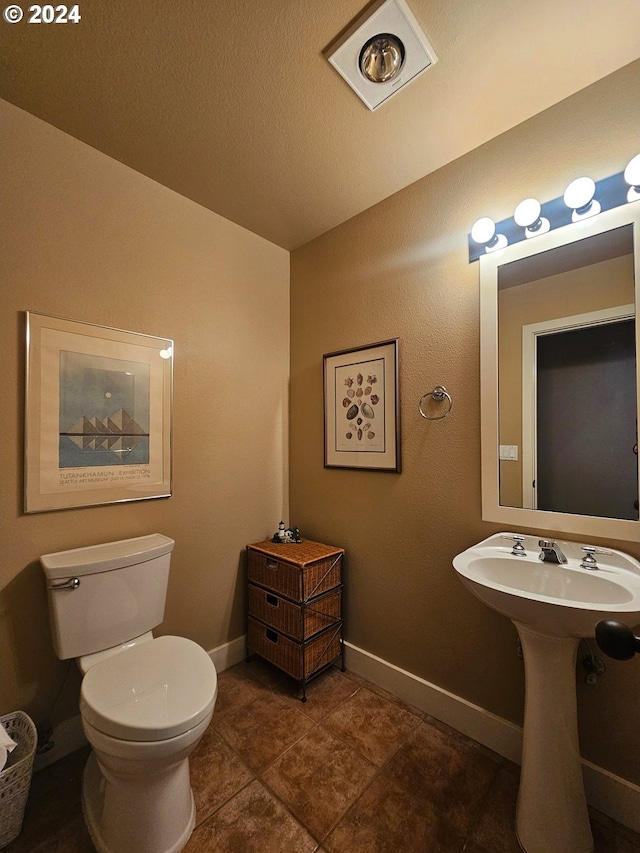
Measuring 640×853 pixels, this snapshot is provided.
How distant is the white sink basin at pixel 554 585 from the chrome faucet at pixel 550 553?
0.02 meters

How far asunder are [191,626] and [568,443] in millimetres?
1960

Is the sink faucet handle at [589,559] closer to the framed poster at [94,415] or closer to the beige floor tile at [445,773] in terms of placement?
the beige floor tile at [445,773]

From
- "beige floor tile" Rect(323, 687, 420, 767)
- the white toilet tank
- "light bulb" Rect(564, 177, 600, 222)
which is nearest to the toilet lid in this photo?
the white toilet tank

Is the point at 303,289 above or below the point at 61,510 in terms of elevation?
above

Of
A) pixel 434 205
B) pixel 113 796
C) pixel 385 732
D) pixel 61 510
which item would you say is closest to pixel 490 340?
pixel 434 205

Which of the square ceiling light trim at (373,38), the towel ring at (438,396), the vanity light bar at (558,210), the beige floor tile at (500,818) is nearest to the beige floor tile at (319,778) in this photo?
the beige floor tile at (500,818)

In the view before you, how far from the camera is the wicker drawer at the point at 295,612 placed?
177 centimetres

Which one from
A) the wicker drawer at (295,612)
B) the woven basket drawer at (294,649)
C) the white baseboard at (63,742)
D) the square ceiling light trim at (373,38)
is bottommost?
the white baseboard at (63,742)

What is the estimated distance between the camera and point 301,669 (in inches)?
69.1

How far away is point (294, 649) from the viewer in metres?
1.79

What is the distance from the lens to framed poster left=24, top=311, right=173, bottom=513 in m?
1.41

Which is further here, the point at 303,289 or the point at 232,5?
the point at 303,289

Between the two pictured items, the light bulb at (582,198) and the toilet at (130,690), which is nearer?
the toilet at (130,690)

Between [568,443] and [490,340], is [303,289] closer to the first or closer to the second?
[490,340]
